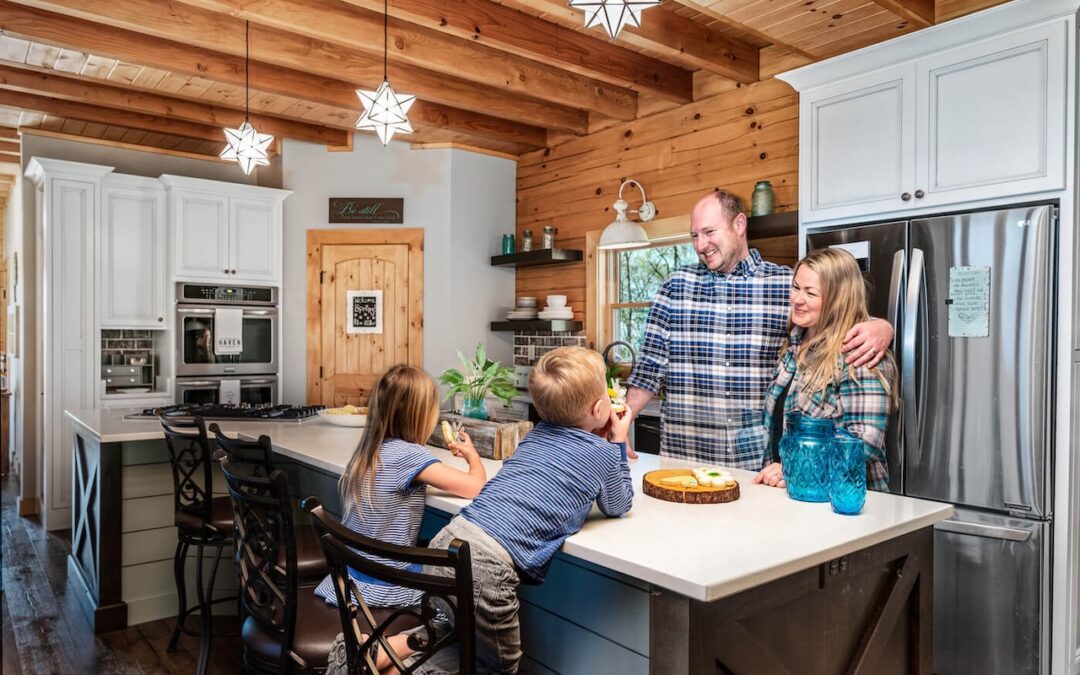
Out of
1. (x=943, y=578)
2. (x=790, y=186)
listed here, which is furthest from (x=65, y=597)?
(x=790, y=186)

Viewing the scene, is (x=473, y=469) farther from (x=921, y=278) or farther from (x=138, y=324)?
(x=138, y=324)

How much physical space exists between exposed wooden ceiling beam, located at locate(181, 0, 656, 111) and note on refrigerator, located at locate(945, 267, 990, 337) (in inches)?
86.7

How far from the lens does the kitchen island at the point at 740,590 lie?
133 centimetres

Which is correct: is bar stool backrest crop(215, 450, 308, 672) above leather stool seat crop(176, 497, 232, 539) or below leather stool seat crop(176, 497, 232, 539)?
above

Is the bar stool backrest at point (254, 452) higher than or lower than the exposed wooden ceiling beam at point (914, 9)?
lower

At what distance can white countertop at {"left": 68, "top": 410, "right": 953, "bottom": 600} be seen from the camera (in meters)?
1.32

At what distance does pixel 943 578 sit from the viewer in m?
2.80

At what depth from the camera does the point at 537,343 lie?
562 cm

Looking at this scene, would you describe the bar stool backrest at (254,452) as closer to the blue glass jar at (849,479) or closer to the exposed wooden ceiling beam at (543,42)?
the blue glass jar at (849,479)

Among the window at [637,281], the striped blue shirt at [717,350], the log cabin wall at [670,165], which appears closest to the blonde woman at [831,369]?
the striped blue shirt at [717,350]

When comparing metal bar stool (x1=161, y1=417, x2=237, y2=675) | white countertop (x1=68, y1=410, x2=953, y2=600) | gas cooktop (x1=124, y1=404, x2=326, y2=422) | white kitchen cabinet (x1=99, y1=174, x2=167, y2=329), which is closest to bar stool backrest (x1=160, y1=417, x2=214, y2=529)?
metal bar stool (x1=161, y1=417, x2=237, y2=675)

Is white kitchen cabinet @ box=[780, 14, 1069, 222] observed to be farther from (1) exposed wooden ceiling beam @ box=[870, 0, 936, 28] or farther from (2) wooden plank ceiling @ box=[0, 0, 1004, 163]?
(2) wooden plank ceiling @ box=[0, 0, 1004, 163]

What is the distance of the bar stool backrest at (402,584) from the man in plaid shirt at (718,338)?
1.35 meters

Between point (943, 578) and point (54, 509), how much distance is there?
5254 millimetres
